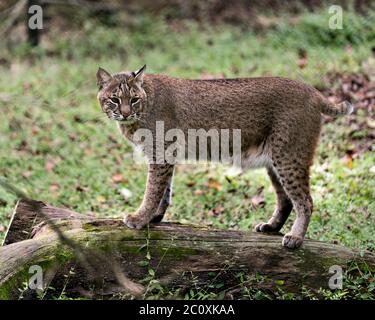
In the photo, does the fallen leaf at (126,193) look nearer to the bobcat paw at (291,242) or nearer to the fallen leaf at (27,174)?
the fallen leaf at (27,174)

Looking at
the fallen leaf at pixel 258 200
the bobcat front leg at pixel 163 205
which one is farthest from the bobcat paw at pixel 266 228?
the fallen leaf at pixel 258 200

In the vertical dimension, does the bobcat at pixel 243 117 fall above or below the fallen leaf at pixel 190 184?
above

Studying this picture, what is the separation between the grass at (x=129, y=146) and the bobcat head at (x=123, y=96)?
1.39 ft

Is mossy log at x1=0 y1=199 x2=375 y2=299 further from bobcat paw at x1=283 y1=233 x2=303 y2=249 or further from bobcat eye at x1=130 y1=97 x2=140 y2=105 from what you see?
bobcat eye at x1=130 y1=97 x2=140 y2=105

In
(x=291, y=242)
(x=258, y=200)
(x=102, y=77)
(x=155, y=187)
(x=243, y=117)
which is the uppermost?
(x=102, y=77)

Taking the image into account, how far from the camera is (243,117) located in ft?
24.9

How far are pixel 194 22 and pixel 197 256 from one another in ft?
39.9

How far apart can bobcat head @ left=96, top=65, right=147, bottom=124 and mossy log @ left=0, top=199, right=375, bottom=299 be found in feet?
3.79

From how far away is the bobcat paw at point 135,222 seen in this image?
22.8 feet

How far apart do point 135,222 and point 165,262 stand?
77 centimetres

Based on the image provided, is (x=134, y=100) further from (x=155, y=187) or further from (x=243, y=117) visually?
(x=243, y=117)

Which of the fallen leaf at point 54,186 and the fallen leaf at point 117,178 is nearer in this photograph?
the fallen leaf at point 54,186

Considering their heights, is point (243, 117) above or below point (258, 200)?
above

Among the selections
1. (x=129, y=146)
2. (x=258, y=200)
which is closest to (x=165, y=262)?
(x=258, y=200)
